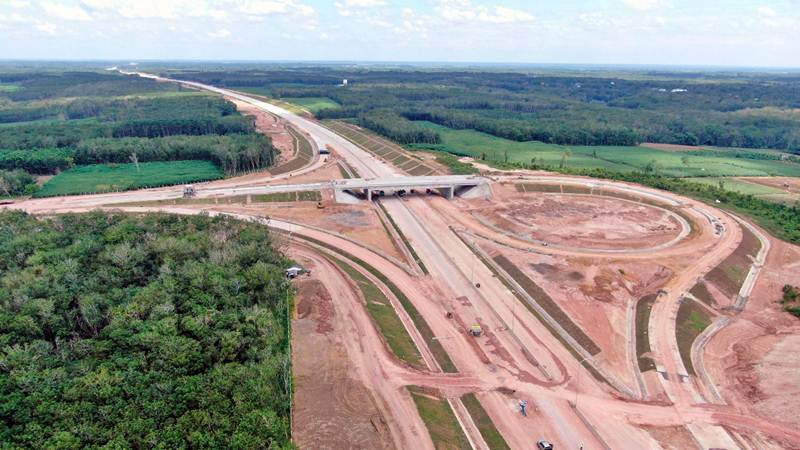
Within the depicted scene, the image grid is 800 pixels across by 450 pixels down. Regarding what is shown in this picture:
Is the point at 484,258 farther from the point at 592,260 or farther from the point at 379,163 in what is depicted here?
the point at 379,163

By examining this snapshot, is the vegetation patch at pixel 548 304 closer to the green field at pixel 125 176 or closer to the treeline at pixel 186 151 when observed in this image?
the treeline at pixel 186 151

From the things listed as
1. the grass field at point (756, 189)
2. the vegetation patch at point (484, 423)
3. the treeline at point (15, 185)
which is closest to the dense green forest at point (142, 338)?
the vegetation patch at point (484, 423)

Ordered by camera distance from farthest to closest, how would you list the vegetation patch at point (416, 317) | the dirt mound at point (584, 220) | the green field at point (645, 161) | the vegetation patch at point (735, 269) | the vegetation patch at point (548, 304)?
the green field at point (645, 161) → the dirt mound at point (584, 220) → the vegetation patch at point (735, 269) → the vegetation patch at point (548, 304) → the vegetation patch at point (416, 317)

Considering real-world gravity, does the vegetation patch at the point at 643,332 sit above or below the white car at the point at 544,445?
above

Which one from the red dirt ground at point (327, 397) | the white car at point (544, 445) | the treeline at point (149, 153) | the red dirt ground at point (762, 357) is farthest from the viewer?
the treeline at point (149, 153)

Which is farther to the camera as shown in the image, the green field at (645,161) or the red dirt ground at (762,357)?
the green field at (645,161)

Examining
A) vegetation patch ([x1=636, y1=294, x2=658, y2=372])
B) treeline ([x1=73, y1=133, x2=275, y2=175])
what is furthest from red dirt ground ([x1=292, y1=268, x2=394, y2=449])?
treeline ([x1=73, y1=133, x2=275, y2=175])

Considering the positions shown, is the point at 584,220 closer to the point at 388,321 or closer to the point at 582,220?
the point at 582,220

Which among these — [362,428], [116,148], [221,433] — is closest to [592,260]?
[362,428]
